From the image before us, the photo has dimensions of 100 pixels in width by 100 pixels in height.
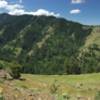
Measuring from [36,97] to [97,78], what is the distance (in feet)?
321

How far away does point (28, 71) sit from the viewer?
198625 mm

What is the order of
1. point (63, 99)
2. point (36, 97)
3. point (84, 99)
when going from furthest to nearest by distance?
point (84, 99) < point (36, 97) < point (63, 99)

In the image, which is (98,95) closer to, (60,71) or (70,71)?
(70,71)

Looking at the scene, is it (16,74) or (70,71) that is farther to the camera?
(70,71)

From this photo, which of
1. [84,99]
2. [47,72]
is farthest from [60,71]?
[84,99]

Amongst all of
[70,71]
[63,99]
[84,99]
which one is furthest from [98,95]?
[70,71]

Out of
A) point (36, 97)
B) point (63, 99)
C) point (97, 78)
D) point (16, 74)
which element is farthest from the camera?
point (97, 78)

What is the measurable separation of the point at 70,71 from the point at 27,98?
172 metres

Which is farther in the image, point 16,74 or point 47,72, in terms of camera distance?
point 47,72

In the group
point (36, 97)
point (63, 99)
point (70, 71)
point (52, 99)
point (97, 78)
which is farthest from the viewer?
point (70, 71)

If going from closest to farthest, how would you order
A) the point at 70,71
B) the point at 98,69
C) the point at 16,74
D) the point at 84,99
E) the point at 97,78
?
the point at 84,99, the point at 16,74, the point at 97,78, the point at 70,71, the point at 98,69

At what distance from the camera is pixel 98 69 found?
7771 inches

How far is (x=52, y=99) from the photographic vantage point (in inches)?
500

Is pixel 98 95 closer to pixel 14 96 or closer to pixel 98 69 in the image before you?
pixel 14 96
